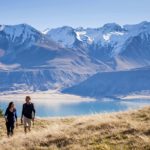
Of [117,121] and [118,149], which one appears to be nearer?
[118,149]

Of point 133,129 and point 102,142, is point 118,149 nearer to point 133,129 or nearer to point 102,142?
point 102,142

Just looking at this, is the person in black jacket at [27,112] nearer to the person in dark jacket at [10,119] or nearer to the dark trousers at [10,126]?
the person in dark jacket at [10,119]

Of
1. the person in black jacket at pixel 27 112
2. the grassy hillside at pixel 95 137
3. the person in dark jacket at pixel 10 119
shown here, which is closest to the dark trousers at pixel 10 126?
the person in dark jacket at pixel 10 119

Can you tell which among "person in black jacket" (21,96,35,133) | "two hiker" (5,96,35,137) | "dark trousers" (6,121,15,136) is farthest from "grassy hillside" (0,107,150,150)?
"person in black jacket" (21,96,35,133)

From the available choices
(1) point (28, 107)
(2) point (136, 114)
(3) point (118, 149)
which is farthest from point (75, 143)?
(1) point (28, 107)

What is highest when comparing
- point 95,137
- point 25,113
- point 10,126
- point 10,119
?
point 95,137

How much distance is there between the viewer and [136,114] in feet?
82.1

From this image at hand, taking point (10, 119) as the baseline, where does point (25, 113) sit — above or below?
above

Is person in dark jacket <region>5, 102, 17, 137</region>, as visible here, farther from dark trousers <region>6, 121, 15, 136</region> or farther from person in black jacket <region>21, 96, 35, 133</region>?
person in black jacket <region>21, 96, 35, 133</region>

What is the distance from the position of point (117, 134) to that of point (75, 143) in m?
1.82

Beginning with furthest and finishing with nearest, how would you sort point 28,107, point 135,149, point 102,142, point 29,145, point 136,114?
point 28,107
point 136,114
point 29,145
point 102,142
point 135,149

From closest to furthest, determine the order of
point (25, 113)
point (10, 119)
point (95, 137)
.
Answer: point (95, 137), point (10, 119), point (25, 113)

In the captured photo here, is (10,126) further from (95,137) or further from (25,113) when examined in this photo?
(95,137)

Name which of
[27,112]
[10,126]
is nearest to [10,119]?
[10,126]
